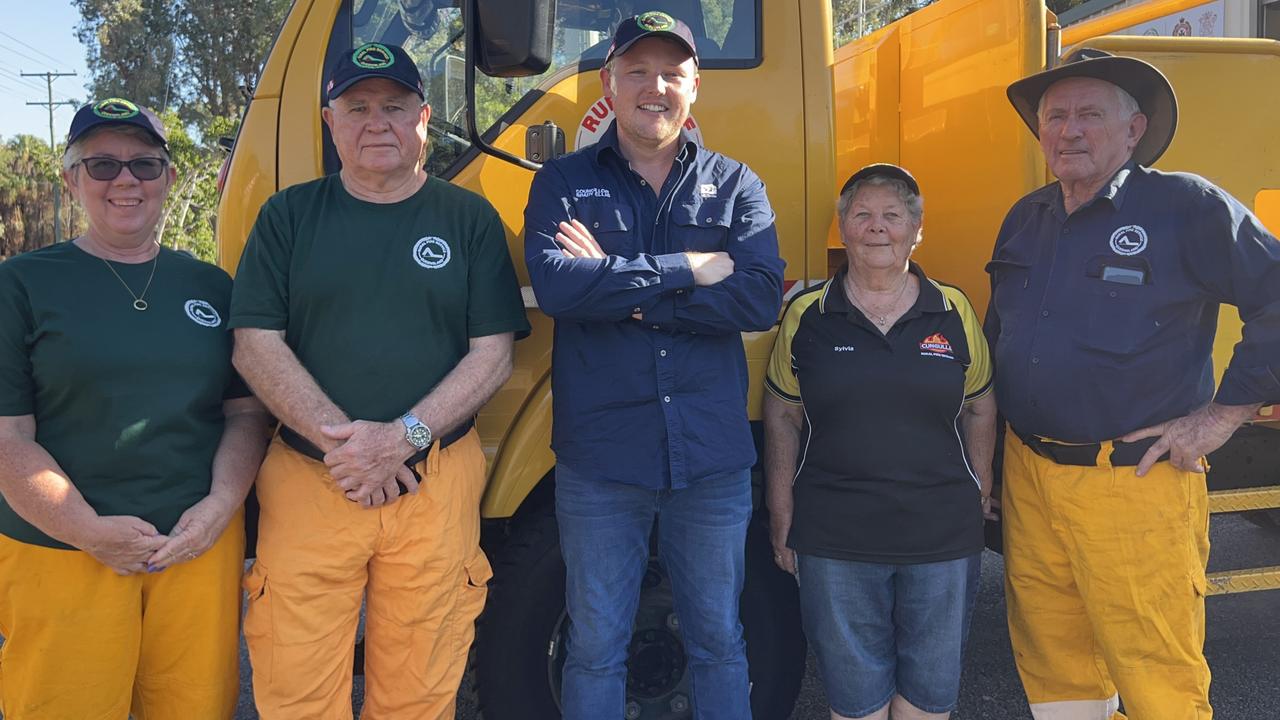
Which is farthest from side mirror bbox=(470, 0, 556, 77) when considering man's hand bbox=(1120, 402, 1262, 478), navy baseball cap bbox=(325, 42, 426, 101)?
man's hand bbox=(1120, 402, 1262, 478)

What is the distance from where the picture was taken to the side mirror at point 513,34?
2.16m

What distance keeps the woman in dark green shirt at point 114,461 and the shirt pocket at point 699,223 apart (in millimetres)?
1156

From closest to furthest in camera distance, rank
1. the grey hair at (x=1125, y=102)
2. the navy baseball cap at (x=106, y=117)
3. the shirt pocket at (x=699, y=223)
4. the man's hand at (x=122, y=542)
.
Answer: the man's hand at (x=122, y=542) < the navy baseball cap at (x=106, y=117) < the shirt pocket at (x=699, y=223) < the grey hair at (x=1125, y=102)

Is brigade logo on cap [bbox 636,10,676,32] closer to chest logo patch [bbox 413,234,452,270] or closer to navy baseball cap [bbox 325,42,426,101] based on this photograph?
navy baseball cap [bbox 325,42,426,101]

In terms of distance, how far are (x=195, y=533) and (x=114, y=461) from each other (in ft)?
0.80

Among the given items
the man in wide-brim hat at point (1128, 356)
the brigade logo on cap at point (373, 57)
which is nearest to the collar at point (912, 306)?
the man in wide-brim hat at point (1128, 356)

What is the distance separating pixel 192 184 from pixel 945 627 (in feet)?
62.8

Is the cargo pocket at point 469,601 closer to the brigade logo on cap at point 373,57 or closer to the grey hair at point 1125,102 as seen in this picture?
the brigade logo on cap at point 373,57

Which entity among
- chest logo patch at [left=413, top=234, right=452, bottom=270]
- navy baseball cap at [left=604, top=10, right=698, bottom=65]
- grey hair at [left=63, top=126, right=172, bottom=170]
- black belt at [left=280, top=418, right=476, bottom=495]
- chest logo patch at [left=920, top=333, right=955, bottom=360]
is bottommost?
black belt at [left=280, top=418, right=476, bottom=495]

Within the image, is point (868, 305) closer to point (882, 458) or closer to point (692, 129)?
point (882, 458)

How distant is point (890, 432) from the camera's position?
→ 7.82 ft

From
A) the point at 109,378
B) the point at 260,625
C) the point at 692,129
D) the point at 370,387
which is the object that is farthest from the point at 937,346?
the point at 109,378

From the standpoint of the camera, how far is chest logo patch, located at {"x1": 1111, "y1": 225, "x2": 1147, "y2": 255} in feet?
7.89

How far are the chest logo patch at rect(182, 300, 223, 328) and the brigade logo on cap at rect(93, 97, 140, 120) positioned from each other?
459mm
